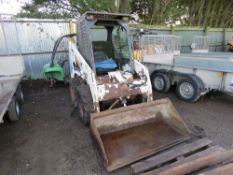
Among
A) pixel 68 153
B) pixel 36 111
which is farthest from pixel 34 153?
pixel 36 111

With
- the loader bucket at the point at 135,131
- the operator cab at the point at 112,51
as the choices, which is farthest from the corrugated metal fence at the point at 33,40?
the loader bucket at the point at 135,131

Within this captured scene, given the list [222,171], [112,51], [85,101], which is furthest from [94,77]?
[222,171]

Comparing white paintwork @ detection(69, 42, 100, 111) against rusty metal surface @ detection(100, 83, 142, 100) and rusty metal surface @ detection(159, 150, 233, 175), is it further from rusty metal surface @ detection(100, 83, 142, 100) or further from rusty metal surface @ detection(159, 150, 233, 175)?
rusty metal surface @ detection(159, 150, 233, 175)

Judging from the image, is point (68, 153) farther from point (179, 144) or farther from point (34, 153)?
point (179, 144)

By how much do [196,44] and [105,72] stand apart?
20.2 feet

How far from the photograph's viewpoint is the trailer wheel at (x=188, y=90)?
3.69 metres

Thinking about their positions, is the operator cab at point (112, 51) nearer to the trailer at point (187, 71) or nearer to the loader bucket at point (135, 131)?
the loader bucket at point (135, 131)

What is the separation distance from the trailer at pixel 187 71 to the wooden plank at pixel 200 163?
183 centimetres

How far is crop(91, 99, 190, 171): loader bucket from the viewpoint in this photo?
7.04 feet

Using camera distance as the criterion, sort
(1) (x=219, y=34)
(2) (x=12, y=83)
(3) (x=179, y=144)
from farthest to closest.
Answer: (1) (x=219, y=34)
(2) (x=12, y=83)
(3) (x=179, y=144)

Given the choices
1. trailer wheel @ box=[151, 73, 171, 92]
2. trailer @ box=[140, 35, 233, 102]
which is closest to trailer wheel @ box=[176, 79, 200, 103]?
trailer @ box=[140, 35, 233, 102]

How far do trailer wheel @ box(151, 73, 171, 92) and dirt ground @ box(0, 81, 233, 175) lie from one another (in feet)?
0.97

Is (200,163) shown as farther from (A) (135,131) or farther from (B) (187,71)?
(B) (187,71)

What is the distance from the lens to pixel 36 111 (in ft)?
12.4
